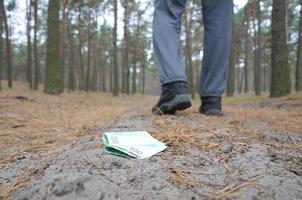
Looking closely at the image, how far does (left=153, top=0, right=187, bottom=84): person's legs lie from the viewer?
8.36 ft

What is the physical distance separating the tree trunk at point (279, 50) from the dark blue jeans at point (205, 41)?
5582mm

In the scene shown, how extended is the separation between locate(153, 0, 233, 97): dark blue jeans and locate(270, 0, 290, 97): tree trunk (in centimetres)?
558

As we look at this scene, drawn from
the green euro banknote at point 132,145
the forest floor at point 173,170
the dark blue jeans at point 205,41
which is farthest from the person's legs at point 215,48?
the green euro banknote at point 132,145

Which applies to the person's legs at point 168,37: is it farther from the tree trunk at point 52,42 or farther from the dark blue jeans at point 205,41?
the tree trunk at point 52,42

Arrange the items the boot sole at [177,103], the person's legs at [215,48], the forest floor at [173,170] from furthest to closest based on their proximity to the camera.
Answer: the person's legs at [215,48] → the boot sole at [177,103] → the forest floor at [173,170]

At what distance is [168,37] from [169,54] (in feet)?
0.44

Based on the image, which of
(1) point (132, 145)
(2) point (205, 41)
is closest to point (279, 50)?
(2) point (205, 41)

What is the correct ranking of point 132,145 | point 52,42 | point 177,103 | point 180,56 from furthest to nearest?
point 52,42, point 180,56, point 177,103, point 132,145

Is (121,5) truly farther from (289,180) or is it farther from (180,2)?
(289,180)

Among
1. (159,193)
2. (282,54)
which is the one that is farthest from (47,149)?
(282,54)

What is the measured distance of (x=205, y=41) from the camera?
2783mm

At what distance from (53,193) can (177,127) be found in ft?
3.51

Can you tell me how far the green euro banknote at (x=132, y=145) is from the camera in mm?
1342

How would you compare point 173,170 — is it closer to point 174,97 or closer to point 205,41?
point 174,97
